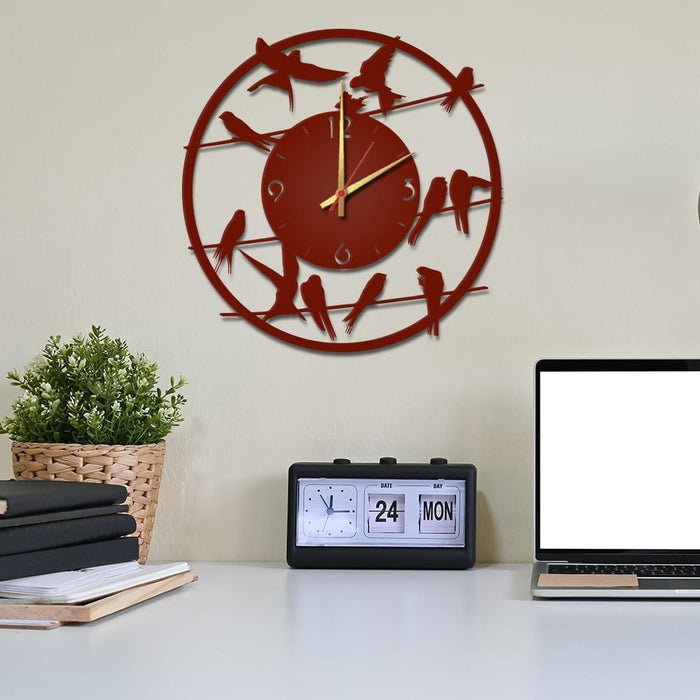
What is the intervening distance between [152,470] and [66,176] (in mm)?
503

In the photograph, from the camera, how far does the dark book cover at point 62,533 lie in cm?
96

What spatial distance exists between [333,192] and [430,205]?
0.15m

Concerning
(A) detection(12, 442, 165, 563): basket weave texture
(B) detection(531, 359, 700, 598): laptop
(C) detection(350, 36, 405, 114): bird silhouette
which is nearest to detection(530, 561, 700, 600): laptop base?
(B) detection(531, 359, 700, 598): laptop

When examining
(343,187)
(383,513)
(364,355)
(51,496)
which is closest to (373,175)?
(343,187)

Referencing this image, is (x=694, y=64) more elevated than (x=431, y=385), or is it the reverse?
(x=694, y=64)

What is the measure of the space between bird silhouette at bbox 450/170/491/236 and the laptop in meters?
0.27

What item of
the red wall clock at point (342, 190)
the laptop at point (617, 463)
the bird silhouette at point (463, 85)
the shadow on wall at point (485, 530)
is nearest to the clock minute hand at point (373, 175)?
the red wall clock at point (342, 190)

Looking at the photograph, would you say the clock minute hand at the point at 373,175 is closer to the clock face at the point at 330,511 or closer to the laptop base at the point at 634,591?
the clock face at the point at 330,511

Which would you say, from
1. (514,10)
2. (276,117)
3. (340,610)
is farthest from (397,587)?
(514,10)

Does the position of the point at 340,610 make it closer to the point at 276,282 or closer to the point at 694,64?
the point at 276,282

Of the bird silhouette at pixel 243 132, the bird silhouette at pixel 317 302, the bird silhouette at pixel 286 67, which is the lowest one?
the bird silhouette at pixel 317 302

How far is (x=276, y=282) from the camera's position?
140 centimetres

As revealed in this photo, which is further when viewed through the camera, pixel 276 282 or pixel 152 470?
pixel 276 282

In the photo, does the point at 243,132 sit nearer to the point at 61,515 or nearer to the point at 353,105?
the point at 353,105
